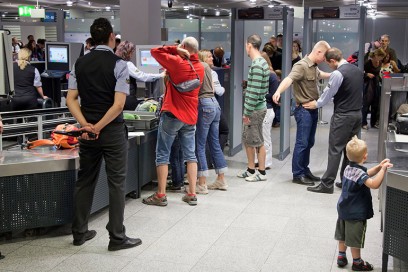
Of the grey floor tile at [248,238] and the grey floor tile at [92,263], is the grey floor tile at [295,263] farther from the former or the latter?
the grey floor tile at [92,263]

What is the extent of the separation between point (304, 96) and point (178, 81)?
1.62 m

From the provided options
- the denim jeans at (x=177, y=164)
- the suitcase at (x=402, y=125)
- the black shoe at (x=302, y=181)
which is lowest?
the black shoe at (x=302, y=181)

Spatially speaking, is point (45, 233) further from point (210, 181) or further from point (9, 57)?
point (210, 181)

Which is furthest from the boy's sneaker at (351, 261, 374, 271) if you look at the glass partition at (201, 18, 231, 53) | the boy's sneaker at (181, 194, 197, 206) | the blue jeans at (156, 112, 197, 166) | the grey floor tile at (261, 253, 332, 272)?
the glass partition at (201, 18, 231, 53)

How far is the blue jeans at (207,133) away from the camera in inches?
225

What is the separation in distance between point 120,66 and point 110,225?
116cm

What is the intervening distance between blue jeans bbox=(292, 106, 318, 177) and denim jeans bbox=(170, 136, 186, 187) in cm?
131

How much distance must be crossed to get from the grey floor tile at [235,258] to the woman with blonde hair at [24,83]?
519 centimetres

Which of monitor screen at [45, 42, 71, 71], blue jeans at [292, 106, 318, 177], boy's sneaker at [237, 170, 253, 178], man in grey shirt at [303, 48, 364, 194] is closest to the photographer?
man in grey shirt at [303, 48, 364, 194]

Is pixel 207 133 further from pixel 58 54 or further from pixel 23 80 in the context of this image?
pixel 58 54

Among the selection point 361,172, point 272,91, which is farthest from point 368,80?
point 361,172

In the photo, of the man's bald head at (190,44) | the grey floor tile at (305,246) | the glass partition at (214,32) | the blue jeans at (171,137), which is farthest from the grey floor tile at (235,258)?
the glass partition at (214,32)

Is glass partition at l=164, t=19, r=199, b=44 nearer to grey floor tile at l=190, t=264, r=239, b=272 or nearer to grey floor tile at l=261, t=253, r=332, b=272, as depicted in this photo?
grey floor tile at l=261, t=253, r=332, b=272

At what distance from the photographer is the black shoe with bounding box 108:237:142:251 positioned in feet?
14.0
